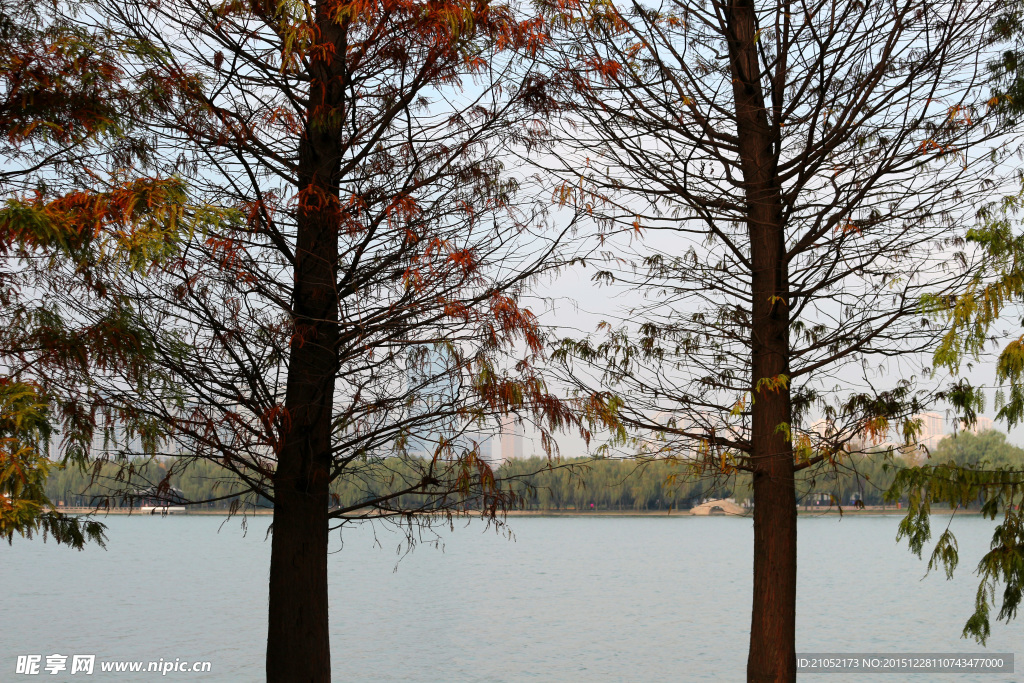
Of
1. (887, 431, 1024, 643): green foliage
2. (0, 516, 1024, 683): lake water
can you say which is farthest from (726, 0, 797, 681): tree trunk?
(0, 516, 1024, 683): lake water

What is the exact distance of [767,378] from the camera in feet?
25.6

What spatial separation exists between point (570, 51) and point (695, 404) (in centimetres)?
343

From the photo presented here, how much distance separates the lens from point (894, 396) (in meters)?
8.22

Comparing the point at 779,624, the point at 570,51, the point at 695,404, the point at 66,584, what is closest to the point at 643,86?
the point at 570,51

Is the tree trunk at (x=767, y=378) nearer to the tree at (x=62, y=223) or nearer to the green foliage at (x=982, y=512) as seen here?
the green foliage at (x=982, y=512)

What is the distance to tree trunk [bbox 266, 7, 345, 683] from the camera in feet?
21.1

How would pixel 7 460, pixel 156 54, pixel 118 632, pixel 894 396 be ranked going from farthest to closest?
1. pixel 118 632
2. pixel 894 396
3. pixel 156 54
4. pixel 7 460

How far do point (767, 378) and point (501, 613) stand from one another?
2408 centimetres

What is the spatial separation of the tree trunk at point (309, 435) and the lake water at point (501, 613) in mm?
1047

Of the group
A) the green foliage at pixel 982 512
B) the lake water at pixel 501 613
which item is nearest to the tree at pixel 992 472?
the green foliage at pixel 982 512

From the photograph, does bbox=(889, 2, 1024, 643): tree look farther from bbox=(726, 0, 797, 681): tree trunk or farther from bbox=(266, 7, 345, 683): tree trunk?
bbox=(266, 7, 345, 683): tree trunk

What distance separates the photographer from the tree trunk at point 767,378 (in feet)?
25.1

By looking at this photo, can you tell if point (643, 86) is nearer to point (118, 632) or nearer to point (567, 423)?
point (567, 423)

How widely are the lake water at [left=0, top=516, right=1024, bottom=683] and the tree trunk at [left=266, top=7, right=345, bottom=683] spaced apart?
1.05 meters
